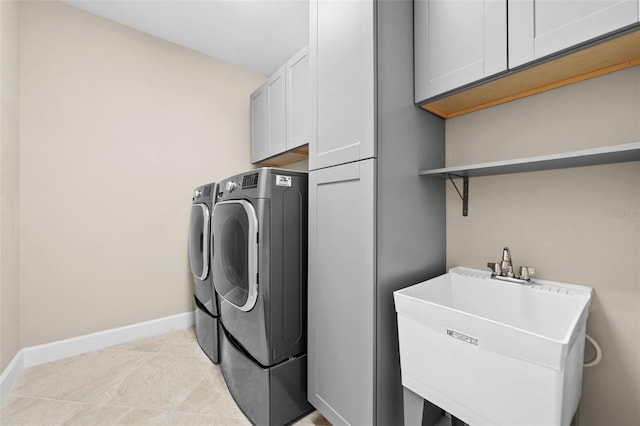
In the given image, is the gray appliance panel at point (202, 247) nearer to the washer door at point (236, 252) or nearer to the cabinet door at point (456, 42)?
the washer door at point (236, 252)

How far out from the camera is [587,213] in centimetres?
113

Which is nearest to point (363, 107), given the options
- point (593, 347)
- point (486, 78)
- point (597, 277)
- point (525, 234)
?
point (486, 78)

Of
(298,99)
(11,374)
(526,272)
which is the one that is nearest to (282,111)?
(298,99)

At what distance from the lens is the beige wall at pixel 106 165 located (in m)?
2.03

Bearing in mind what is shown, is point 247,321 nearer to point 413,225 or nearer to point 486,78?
point 413,225

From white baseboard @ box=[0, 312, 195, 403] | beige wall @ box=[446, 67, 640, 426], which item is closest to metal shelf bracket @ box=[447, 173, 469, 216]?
beige wall @ box=[446, 67, 640, 426]

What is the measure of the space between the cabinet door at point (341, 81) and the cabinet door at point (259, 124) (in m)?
1.30

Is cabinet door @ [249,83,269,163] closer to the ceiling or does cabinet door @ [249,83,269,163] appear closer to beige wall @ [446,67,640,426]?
the ceiling

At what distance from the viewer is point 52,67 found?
6.79 ft

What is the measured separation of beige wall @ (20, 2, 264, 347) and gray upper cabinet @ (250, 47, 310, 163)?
382 mm

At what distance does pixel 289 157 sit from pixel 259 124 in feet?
1.65

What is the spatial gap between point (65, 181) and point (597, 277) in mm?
3232

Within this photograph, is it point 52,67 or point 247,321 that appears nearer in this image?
point 247,321

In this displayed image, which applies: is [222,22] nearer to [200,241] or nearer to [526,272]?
[200,241]
